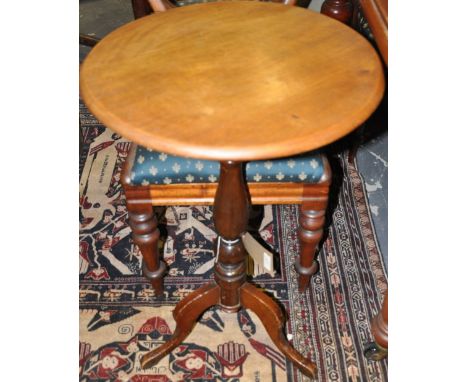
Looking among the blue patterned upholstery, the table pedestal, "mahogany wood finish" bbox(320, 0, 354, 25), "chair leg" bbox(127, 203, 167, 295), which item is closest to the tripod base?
the table pedestal

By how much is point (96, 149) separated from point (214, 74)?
1.33 metres

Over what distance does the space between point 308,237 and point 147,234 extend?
17.1 inches

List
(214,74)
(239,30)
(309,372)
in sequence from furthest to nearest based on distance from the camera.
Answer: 1. (309,372)
2. (239,30)
3. (214,74)

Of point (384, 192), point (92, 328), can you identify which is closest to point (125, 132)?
point (92, 328)

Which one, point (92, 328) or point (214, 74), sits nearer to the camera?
point (214, 74)

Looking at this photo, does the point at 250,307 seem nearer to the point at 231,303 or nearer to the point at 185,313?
the point at 231,303

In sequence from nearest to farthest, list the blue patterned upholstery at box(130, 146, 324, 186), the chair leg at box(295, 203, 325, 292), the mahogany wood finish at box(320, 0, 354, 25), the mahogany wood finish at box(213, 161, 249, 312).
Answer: the mahogany wood finish at box(213, 161, 249, 312), the blue patterned upholstery at box(130, 146, 324, 186), the chair leg at box(295, 203, 325, 292), the mahogany wood finish at box(320, 0, 354, 25)

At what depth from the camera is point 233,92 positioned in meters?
0.95

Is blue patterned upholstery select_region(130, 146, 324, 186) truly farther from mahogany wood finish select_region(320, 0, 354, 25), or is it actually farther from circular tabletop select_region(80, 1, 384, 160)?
mahogany wood finish select_region(320, 0, 354, 25)

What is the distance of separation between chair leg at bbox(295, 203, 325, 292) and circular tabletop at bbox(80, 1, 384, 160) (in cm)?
43

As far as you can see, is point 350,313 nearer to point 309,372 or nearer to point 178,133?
point 309,372

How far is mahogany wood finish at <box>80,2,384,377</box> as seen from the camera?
2.83 ft

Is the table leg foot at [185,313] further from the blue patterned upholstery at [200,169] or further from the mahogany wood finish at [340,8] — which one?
the mahogany wood finish at [340,8]

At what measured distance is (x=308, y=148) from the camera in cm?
85
